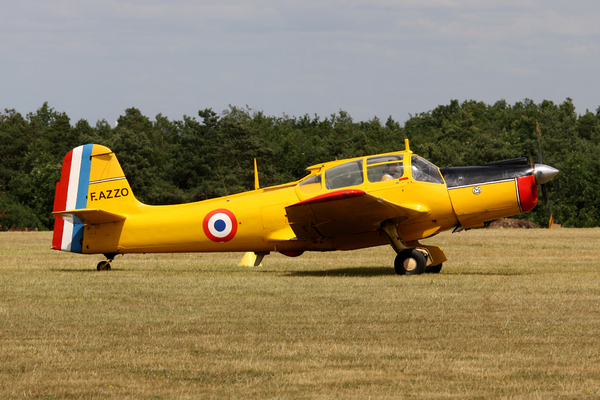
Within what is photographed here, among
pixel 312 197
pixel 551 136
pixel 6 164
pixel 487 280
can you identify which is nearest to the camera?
pixel 487 280

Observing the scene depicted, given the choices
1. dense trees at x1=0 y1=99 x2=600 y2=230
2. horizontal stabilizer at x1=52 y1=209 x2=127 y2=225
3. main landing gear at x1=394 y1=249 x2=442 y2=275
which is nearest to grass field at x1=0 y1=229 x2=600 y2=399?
main landing gear at x1=394 y1=249 x2=442 y2=275

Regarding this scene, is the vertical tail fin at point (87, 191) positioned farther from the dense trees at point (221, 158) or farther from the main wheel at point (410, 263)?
the dense trees at point (221, 158)

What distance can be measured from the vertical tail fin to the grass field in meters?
0.98

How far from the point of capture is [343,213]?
12.0m

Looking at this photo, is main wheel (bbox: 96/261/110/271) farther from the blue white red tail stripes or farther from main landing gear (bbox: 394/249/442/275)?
main landing gear (bbox: 394/249/442/275)

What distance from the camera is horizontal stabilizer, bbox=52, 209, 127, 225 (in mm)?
12783

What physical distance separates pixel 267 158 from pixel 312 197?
1843 inches

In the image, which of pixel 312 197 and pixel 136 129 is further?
pixel 136 129

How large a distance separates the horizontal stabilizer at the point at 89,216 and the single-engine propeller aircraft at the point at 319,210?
0.06ft

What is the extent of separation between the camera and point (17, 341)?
6742mm

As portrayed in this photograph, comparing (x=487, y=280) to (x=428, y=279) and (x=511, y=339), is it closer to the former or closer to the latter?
(x=428, y=279)

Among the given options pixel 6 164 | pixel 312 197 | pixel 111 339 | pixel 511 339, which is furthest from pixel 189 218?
pixel 6 164

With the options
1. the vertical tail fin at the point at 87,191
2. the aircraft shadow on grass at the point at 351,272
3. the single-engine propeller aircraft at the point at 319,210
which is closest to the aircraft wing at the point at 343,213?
the single-engine propeller aircraft at the point at 319,210

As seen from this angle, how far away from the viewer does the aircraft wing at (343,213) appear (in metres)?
11.5
